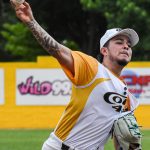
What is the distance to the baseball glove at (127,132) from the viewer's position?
17.8 feet

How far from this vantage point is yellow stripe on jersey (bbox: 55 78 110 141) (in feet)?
17.4

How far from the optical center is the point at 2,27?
38406 mm

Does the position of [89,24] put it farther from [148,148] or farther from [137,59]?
[148,148]

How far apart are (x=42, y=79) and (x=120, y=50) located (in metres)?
17.6

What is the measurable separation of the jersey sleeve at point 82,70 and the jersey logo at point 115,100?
238 millimetres

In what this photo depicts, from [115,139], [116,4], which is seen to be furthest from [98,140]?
[116,4]

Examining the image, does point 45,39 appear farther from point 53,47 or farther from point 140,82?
point 140,82

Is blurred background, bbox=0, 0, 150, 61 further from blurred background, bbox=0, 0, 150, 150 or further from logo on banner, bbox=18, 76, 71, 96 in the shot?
logo on banner, bbox=18, 76, 71, 96

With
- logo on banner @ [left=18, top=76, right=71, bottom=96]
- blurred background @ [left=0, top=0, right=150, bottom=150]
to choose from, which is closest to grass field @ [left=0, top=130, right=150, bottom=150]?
blurred background @ [left=0, top=0, right=150, bottom=150]

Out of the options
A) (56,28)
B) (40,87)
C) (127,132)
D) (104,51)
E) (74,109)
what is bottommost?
(40,87)

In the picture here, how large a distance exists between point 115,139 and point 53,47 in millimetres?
1081

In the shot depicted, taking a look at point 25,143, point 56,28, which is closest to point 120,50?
point 25,143

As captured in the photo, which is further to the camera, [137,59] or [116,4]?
[137,59]

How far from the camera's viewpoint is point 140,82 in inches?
905
